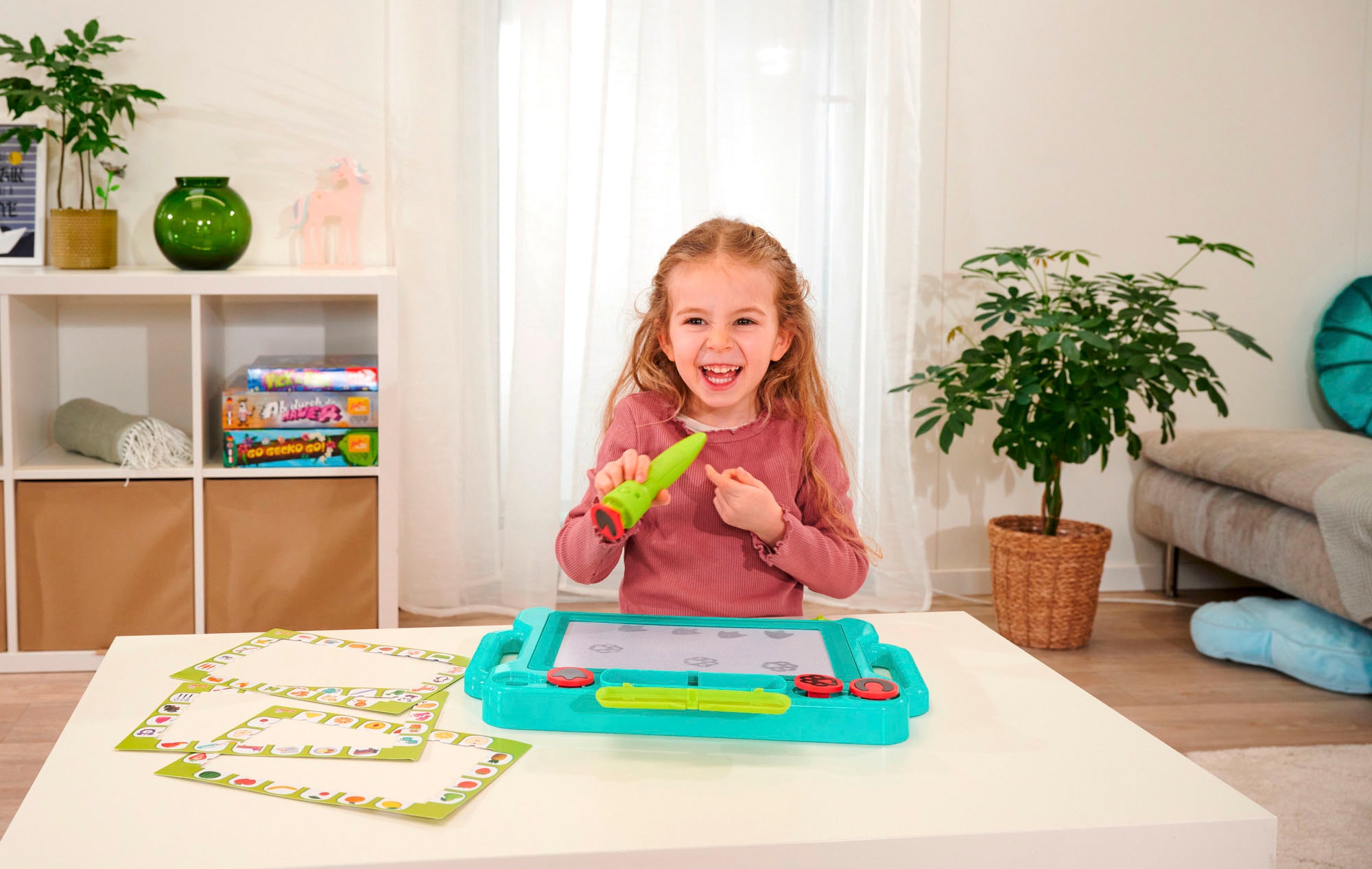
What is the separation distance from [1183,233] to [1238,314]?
0.27 metres

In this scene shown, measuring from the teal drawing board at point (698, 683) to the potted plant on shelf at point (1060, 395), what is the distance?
4.92 feet

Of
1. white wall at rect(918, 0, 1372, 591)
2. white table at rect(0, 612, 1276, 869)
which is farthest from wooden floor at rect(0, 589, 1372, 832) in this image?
white table at rect(0, 612, 1276, 869)

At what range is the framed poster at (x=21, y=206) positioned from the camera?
8.21ft

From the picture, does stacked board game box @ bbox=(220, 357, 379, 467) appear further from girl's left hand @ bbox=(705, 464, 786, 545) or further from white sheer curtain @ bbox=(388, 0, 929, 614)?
girl's left hand @ bbox=(705, 464, 786, 545)

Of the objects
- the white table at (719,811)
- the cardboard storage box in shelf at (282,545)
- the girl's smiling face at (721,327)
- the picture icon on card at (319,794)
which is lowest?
the cardboard storage box in shelf at (282,545)

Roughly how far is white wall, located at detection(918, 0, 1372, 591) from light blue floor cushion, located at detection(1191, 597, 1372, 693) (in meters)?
0.56

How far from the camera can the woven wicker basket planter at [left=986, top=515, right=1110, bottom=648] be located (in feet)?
8.33

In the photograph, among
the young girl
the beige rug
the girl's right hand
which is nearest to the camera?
the girl's right hand

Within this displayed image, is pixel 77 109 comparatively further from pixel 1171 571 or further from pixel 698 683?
pixel 1171 571

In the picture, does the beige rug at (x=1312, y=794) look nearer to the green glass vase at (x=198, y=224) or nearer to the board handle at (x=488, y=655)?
the board handle at (x=488, y=655)

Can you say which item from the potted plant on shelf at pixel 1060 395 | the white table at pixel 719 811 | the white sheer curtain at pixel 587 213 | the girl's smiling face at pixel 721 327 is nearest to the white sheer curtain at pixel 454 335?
the white sheer curtain at pixel 587 213

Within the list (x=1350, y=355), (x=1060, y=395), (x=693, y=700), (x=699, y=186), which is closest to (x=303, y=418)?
(x=699, y=186)

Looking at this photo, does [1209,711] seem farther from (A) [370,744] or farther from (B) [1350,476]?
(A) [370,744]

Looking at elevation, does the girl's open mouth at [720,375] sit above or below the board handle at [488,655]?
above
